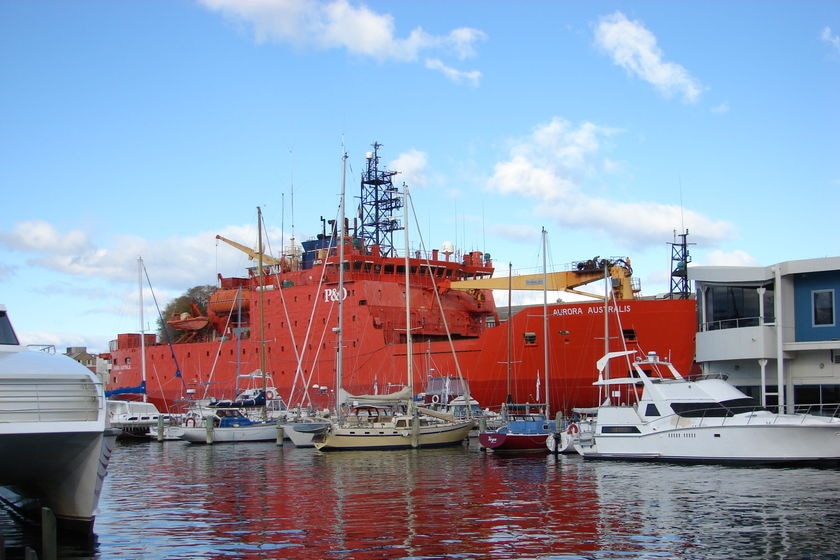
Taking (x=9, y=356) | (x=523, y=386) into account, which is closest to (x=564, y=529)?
(x=9, y=356)

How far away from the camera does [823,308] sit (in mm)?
29328

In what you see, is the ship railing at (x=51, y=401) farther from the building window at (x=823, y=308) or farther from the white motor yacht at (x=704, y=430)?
the building window at (x=823, y=308)

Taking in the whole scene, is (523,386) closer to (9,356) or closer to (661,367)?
(661,367)

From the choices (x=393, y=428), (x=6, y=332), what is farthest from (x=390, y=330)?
(x=6, y=332)

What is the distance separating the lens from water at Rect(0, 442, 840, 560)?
47.9 ft

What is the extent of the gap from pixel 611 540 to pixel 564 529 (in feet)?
4.01

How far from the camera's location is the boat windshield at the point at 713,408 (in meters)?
26.0

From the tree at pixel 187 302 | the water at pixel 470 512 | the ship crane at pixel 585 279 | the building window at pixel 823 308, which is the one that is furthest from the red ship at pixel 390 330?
the tree at pixel 187 302

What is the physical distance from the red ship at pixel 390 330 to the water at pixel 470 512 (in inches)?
396

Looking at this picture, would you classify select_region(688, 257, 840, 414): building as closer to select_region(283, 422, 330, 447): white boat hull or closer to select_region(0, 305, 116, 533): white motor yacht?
select_region(283, 422, 330, 447): white boat hull

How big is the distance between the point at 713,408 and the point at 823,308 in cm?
593

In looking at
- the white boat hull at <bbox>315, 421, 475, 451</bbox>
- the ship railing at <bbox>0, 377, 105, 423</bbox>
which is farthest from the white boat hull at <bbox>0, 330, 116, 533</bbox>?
the white boat hull at <bbox>315, 421, 475, 451</bbox>

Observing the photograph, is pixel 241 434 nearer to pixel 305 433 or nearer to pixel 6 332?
pixel 305 433

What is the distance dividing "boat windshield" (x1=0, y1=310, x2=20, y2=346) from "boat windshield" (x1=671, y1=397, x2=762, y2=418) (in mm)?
17899
